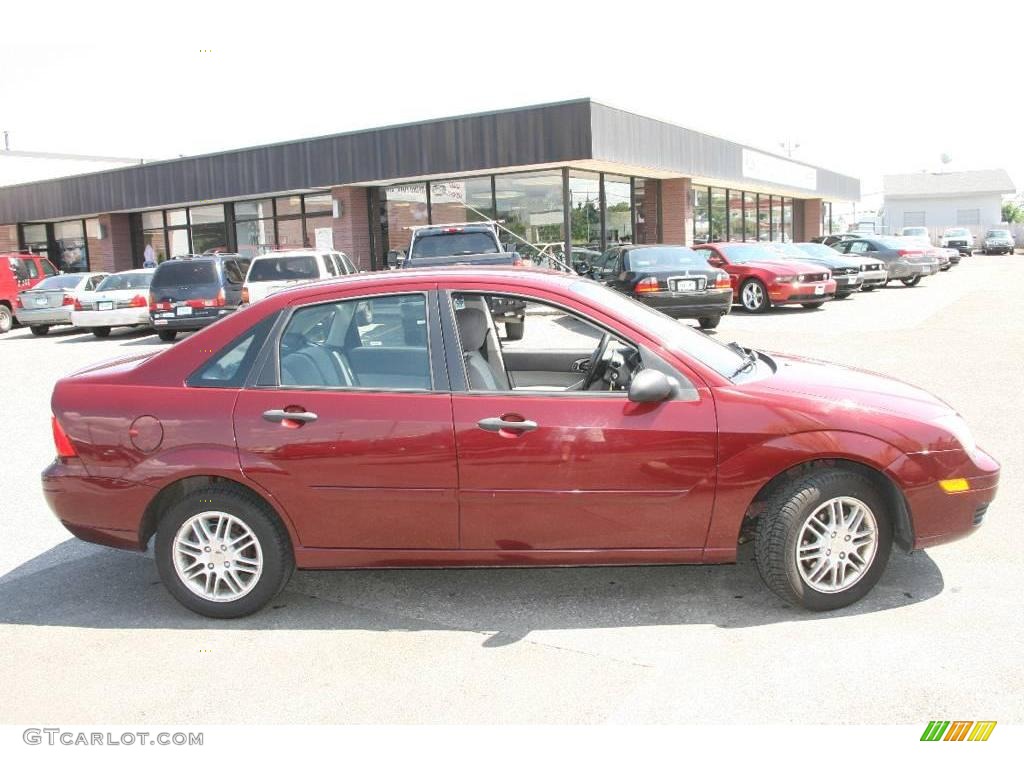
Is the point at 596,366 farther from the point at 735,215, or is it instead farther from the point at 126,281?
the point at 735,215

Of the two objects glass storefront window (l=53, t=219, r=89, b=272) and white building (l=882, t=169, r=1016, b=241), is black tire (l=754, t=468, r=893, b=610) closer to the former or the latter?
glass storefront window (l=53, t=219, r=89, b=272)

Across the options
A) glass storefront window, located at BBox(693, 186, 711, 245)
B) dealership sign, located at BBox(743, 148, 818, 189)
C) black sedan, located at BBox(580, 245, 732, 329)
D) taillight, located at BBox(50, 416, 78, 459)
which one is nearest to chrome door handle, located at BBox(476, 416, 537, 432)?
taillight, located at BBox(50, 416, 78, 459)

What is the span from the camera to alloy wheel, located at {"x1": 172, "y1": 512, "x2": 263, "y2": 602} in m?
4.47

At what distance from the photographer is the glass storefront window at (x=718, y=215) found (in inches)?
1315

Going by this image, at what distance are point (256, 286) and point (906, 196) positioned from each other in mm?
73722

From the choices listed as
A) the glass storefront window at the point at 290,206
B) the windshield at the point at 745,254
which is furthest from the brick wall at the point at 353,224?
the windshield at the point at 745,254

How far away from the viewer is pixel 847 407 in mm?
4301

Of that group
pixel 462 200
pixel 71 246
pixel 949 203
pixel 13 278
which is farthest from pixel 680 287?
pixel 949 203

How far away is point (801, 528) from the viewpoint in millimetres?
4242

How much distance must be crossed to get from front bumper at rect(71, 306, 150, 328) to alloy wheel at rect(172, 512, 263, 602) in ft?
50.9

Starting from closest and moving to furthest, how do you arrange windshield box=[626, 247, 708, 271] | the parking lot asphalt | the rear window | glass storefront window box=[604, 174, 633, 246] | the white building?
the parking lot asphalt < windshield box=[626, 247, 708, 271] < the rear window < glass storefront window box=[604, 174, 633, 246] < the white building

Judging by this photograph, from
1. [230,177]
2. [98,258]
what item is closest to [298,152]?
[230,177]

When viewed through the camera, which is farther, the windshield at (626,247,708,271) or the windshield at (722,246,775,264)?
the windshield at (722,246,775,264)

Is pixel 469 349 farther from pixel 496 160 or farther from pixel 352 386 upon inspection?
pixel 496 160
